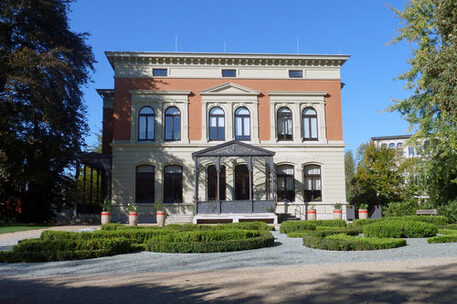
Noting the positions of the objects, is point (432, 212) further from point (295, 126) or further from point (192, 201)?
point (192, 201)

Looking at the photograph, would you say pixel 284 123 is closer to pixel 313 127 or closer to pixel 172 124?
pixel 313 127

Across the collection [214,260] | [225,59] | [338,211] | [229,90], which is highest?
[225,59]

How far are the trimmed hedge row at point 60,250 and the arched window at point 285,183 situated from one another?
16.6m

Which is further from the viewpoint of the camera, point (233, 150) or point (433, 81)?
point (233, 150)

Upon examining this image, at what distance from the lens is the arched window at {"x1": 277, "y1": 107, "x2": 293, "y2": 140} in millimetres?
27109

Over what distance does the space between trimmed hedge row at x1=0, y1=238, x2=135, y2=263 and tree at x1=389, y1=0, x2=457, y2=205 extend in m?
14.7

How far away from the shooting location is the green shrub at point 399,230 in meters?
13.2

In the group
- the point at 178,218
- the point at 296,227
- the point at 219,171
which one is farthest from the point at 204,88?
the point at 296,227

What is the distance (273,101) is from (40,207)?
16631 mm

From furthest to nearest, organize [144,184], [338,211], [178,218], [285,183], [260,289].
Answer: [285,183] < [144,184] < [178,218] < [338,211] < [260,289]

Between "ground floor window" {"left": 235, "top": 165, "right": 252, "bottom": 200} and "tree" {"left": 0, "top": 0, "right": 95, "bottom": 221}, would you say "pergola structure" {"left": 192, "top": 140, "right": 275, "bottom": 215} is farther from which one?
"tree" {"left": 0, "top": 0, "right": 95, "bottom": 221}

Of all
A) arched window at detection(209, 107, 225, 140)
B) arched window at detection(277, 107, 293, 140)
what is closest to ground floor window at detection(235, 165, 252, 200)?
arched window at detection(209, 107, 225, 140)

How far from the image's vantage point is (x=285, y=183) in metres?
26.4

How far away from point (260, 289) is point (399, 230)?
8.95 m
